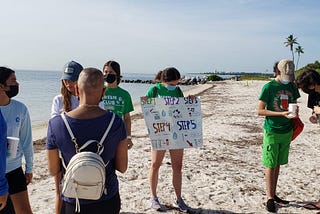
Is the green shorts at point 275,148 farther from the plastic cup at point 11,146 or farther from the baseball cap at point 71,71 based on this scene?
the plastic cup at point 11,146

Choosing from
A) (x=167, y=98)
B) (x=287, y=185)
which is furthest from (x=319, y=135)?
(x=167, y=98)

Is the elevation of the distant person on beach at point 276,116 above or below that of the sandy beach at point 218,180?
above

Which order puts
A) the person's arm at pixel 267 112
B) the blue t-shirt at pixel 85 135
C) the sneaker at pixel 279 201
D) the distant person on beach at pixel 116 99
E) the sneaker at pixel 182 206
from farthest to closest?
1. the sneaker at pixel 279 201
2. the sneaker at pixel 182 206
3. the person's arm at pixel 267 112
4. the distant person on beach at pixel 116 99
5. the blue t-shirt at pixel 85 135

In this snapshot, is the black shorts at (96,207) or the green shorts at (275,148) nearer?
the black shorts at (96,207)

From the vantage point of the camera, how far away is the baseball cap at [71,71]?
3.65 m

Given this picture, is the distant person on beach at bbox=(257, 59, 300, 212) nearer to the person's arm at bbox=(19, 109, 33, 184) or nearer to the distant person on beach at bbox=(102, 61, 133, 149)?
the distant person on beach at bbox=(102, 61, 133, 149)

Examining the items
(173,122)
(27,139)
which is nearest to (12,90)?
(27,139)

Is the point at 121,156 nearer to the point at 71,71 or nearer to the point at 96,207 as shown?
the point at 96,207

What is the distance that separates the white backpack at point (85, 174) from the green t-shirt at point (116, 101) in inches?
77.9

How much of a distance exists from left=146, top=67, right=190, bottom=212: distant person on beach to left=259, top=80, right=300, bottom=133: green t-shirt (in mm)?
1300

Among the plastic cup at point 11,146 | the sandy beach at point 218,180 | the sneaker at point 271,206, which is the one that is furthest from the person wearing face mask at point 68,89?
the sneaker at point 271,206

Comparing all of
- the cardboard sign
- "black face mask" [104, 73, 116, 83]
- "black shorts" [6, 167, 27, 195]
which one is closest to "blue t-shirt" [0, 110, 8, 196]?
"black shorts" [6, 167, 27, 195]

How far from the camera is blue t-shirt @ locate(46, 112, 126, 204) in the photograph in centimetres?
243

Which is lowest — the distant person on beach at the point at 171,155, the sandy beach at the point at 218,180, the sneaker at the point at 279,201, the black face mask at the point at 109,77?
the sandy beach at the point at 218,180
